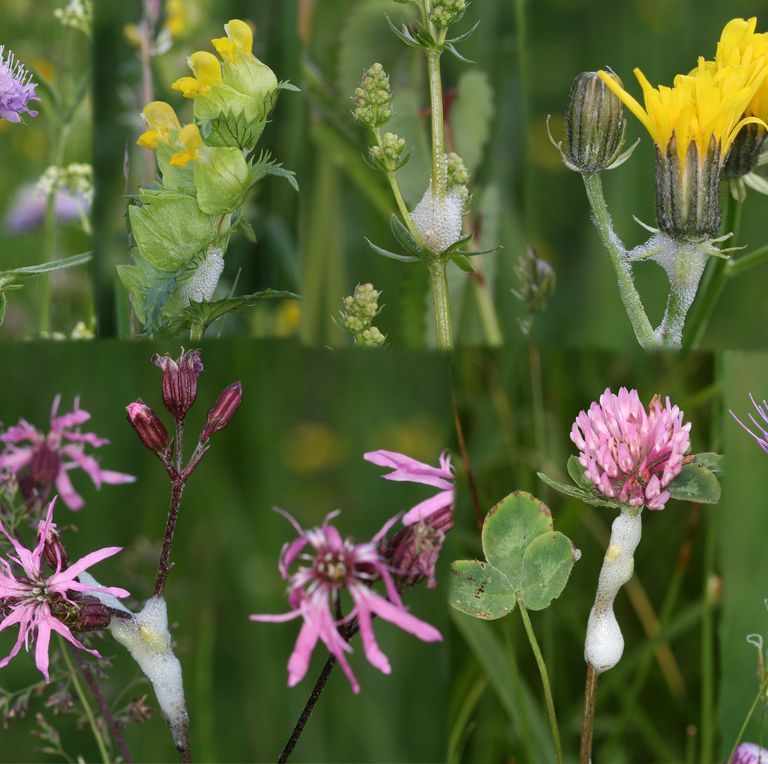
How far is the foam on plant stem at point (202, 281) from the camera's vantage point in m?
0.47

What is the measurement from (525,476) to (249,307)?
148 mm

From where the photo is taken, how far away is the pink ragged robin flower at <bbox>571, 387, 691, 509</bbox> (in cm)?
46

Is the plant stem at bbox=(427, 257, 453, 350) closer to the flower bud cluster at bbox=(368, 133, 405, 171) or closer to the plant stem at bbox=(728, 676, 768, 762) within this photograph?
the flower bud cluster at bbox=(368, 133, 405, 171)

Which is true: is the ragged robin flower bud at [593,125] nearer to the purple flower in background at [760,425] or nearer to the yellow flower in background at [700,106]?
the yellow flower in background at [700,106]

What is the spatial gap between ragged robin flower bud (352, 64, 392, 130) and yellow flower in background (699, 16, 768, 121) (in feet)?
0.43

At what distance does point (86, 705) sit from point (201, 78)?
278 mm

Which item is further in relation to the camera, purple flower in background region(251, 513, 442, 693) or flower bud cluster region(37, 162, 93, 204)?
flower bud cluster region(37, 162, 93, 204)

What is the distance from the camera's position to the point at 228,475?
57 centimetres

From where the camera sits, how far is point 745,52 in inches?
17.1

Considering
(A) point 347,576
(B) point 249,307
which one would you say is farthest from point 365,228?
(A) point 347,576

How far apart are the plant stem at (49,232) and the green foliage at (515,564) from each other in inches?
8.7

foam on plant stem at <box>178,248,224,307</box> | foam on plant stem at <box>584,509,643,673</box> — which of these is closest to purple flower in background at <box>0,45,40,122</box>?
foam on plant stem at <box>178,248,224,307</box>

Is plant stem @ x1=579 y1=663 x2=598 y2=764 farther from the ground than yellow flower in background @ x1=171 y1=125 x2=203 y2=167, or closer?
closer

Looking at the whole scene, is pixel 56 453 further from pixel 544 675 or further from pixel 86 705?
pixel 544 675
